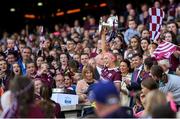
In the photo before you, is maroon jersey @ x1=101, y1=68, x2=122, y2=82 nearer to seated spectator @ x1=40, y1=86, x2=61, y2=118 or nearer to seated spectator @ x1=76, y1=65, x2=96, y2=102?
seated spectator @ x1=76, y1=65, x2=96, y2=102

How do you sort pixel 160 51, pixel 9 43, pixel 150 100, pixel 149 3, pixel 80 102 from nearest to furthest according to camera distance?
1. pixel 150 100
2. pixel 80 102
3. pixel 160 51
4. pixel 9 43
5. pixel 149 3

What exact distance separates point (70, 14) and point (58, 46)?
11.7 meters

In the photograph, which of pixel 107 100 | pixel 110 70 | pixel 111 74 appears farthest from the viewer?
pixel 110 70

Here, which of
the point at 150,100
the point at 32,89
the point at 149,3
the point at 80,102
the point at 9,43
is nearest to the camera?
the point at 32,89

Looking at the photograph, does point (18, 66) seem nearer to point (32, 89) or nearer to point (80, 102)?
point (80, 102)

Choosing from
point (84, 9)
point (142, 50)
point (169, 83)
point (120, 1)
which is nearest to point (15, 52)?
point (142, 50)

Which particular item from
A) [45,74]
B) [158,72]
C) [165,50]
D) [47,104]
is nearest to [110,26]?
[165,50]

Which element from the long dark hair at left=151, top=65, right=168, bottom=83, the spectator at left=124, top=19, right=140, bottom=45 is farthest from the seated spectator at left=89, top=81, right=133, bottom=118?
the spectator at left=124, top=19, right=140, bottom=45

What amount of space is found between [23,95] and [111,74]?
15.9 feet

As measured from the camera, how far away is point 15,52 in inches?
547

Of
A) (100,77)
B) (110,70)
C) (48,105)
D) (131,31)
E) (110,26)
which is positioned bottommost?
(48,105)

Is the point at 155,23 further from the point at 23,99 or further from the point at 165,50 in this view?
the point at 23,99

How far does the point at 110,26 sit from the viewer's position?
14.1 metres

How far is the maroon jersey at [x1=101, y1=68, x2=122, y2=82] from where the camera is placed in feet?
35.5
